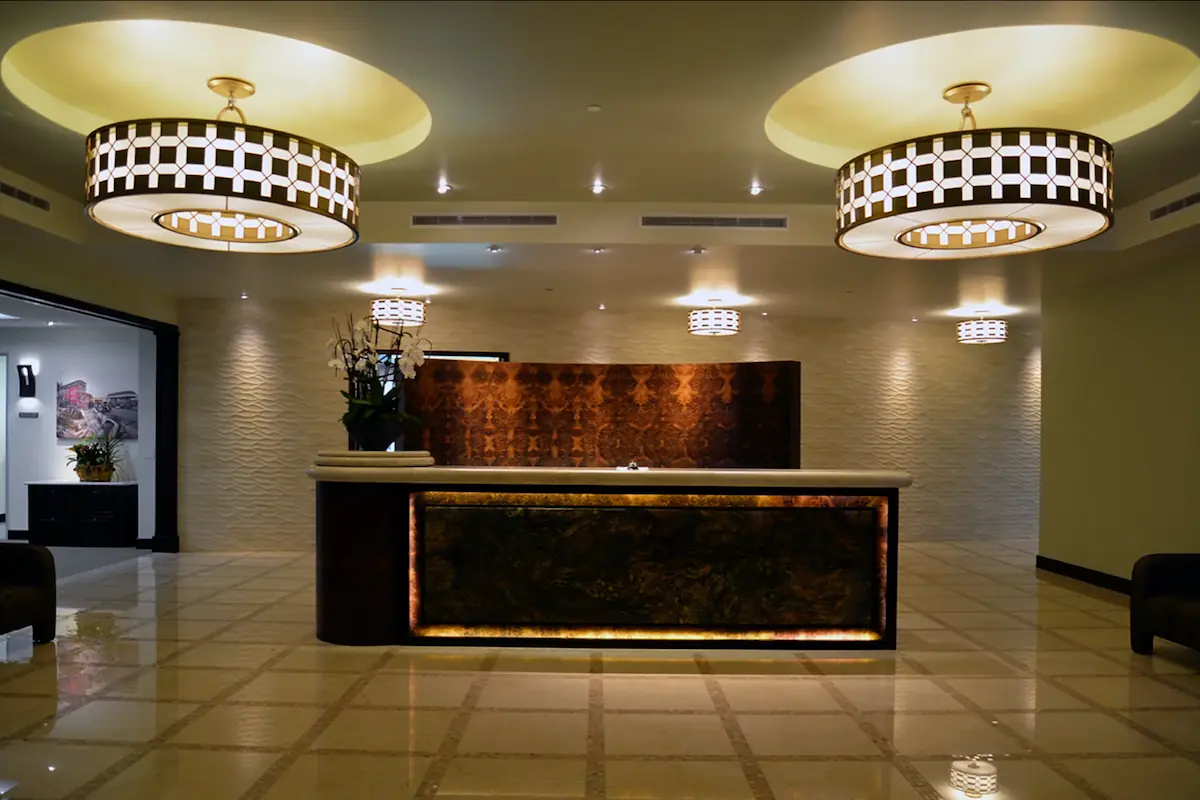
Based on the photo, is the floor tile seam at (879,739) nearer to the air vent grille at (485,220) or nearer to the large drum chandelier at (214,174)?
the large drum chandelier at (214,174)

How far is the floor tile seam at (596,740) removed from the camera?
3.42 meters

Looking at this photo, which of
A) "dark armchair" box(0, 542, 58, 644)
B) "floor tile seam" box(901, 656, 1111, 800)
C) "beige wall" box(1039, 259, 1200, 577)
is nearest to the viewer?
"floor tile seam" box(901, 656, 1111, 800)

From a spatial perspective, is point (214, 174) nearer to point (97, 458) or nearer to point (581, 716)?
point (581, 716)

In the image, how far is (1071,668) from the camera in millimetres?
5254

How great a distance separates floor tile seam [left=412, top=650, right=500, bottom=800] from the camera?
340cm

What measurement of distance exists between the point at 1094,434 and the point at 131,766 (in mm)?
8773

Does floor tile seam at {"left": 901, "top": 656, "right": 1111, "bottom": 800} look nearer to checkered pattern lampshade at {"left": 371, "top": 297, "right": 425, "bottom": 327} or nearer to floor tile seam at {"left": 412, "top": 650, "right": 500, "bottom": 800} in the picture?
floor tile seam at {"left": 412, "top": 650, "right": 500, "bottom": 800}

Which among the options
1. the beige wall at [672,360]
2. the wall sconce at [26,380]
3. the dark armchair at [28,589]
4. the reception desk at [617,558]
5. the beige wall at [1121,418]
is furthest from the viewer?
the wall sconce at [26,380]

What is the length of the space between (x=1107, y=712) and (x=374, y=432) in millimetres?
4709

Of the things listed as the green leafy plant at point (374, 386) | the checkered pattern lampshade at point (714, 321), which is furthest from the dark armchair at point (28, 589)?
the checkered pattern lampshade at point (714, 321)

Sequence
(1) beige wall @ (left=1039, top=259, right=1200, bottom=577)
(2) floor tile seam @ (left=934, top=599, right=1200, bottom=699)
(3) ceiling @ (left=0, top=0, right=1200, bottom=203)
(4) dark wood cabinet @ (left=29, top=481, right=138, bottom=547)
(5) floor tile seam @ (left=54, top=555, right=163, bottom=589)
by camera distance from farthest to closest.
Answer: (4) dark wood cabinet @ (left=29, top=481, right=138, bottom=547) < (5) floor tile seam @ (left=54, top=555, right=163, bottom=589) < (1) beige wall @ (left=1039, top=259, right=1200, bottom=577) < (2) floor tile seam @ (left=934, top=599, right=1200, bottom=699) < (3) ceiling @ (left=0, top=0, right=1200, bottom=203)

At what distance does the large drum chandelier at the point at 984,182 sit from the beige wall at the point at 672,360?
7.12 meters

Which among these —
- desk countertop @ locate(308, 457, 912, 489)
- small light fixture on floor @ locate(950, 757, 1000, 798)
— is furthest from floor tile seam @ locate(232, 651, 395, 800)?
small light fixture on floor @ locate(950, 757, 1000, 798)

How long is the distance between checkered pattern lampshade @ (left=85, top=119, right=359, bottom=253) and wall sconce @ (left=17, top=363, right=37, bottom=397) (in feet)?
30.9
